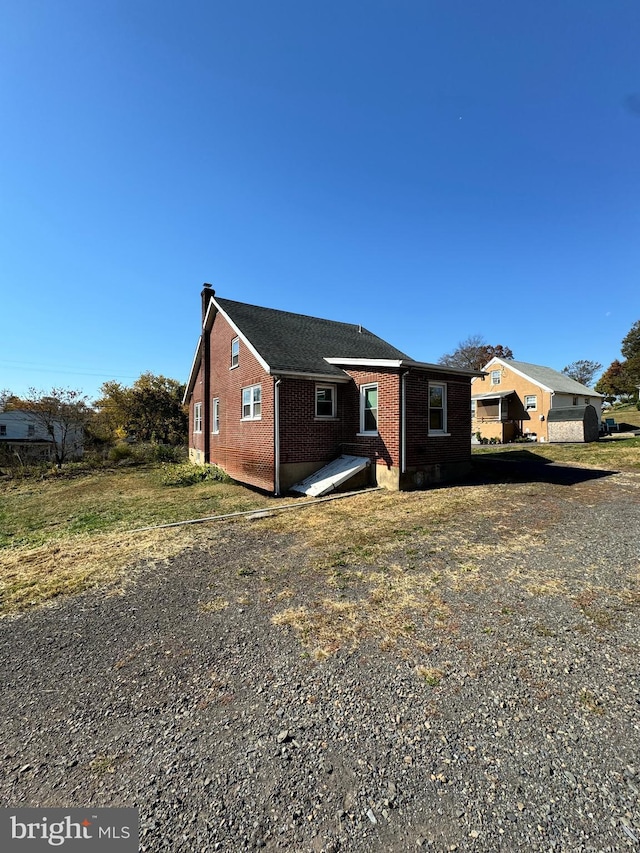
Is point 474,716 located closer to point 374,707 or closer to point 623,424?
point 374,707

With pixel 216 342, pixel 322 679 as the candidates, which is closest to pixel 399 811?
pixel 322 679

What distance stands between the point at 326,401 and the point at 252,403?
2.70m

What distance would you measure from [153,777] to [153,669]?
1.11 meters

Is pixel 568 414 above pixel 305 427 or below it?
above

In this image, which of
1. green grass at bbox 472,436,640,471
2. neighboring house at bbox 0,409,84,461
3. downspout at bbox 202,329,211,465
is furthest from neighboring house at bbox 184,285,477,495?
neighboring house at bbox 0,409,84,461

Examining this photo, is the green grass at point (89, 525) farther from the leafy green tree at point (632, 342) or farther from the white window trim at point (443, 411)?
the leafy green tree at point (632, 342)

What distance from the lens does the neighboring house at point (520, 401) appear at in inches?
1082

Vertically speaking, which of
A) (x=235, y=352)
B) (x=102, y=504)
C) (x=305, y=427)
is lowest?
(x=102, y=504)

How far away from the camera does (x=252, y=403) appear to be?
13172 millimetres

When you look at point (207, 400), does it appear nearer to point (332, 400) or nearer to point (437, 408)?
point (332, 400)

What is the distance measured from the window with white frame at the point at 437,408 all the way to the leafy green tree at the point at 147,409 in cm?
2434

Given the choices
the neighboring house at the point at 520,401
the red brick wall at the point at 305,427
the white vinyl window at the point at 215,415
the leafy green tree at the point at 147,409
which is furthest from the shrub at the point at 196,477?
the neighboring house at the point at 520,401

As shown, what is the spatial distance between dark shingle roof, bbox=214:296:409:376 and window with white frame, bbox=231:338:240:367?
85 cm

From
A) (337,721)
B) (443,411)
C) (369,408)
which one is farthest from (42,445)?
(337,721)
